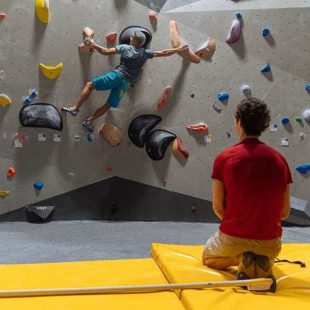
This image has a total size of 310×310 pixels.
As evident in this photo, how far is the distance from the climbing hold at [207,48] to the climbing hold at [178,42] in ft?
0.18

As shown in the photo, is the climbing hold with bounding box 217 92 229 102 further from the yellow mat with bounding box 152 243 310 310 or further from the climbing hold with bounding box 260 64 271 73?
the yellow mat with bounding box 152 243 310 310

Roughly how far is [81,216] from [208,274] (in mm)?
2257

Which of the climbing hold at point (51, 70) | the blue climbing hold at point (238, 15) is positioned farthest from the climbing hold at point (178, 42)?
the climbing hold at point (51, 70)

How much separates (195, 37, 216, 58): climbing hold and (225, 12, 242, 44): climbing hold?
0.16 metres

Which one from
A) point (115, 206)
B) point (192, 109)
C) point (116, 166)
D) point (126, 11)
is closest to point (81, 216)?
point (115, 206)

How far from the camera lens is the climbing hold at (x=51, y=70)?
3.94 meters

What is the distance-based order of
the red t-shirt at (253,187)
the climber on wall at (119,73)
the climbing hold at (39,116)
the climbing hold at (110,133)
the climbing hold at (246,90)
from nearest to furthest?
1. the red t-shirt at (253,187)
2. the climber on wall at (119,73)
3. the climbing hold at (39,116)
4. the climbing hold at (110,133)
5. the climbing hold at (246,90)

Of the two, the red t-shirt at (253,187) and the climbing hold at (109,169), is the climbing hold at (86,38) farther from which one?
the red t-shirt at (253,187)

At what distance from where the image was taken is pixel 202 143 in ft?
14.0

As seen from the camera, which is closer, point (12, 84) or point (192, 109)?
point (12, 84)

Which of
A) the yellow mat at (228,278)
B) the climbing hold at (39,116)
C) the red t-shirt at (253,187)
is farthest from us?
the climbing hold at (39,116)

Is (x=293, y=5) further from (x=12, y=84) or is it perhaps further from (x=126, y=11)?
(x=12, y=84)

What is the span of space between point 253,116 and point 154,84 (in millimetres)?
2272

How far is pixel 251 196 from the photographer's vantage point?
1930 millimetres
